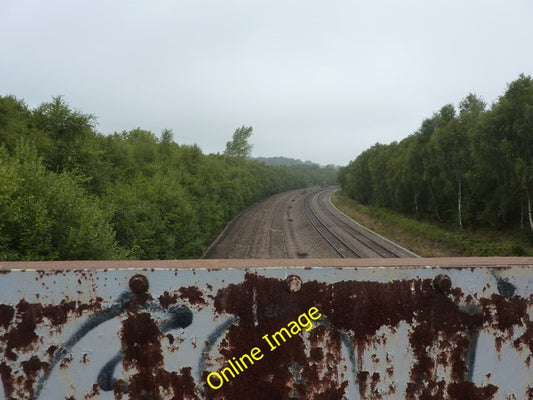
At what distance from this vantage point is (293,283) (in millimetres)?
1288

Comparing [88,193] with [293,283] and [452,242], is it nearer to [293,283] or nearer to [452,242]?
[293,283]

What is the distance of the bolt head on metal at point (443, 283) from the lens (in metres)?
1.33

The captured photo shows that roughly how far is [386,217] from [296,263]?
36497mm

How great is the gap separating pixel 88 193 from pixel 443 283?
47.0ft

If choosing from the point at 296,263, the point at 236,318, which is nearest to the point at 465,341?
the point at 296,263

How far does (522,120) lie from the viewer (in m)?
18.9

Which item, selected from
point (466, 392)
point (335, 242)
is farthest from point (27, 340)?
point (335, 242)

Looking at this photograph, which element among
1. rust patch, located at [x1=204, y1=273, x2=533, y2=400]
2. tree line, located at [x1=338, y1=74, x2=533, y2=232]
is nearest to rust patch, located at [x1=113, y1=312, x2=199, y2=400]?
rust patch, located at [x1=204, y1=273, x2=533, y2=400]

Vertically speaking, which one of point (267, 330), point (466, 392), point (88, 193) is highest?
point (88, 193)

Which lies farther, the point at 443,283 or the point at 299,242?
the point at 299,242

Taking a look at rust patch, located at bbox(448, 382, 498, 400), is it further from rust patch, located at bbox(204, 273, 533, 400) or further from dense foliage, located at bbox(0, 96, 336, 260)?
dense foliage, located at bbox(0, 96, 336, 260)

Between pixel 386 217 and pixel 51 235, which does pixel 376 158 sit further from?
pixel 51 235

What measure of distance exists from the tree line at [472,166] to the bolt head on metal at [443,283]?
879 inches

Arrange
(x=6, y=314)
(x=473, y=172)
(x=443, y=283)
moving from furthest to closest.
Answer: (x=473, y=172)
(x=443, y=283)
(x=6, y=314)
